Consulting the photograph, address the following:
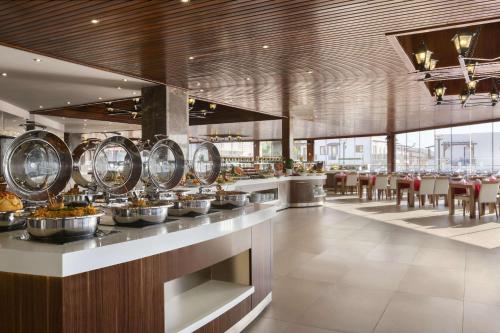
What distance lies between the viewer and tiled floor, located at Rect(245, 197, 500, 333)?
3.15 m

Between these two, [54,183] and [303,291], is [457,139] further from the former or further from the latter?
[54,183]

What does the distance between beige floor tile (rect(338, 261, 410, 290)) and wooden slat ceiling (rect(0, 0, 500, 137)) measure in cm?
295

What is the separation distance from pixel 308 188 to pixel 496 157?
886 cm

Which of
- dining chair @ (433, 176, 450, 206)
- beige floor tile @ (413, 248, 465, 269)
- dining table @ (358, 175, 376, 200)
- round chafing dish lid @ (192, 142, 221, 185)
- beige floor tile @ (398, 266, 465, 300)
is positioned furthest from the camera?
dining table @ (358, 175, 376, 200)

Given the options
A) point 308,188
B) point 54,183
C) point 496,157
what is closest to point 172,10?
point 54,183

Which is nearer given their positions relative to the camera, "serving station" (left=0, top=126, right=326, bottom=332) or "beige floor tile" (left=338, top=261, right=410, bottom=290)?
"serving station" (left=0, top=126, right=326, bottom=332)

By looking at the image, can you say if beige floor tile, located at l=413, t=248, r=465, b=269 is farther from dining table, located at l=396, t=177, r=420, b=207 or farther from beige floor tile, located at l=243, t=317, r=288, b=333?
dining table, located at l=396, t=177, r=420, b=207

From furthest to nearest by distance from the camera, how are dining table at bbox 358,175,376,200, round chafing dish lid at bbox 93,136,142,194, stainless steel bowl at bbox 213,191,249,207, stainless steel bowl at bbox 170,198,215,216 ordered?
dining table at bbox 358,175,376,200 < stainless steel bowl at bbox 213,191,249,207 < stainless steel bowl at bbox 170,198,215,216 < round chafing dish lid at bbox 93,136,142,194

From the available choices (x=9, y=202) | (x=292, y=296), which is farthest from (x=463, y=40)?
(x=9, y=202)

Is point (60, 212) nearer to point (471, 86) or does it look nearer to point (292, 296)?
point (292, 296)

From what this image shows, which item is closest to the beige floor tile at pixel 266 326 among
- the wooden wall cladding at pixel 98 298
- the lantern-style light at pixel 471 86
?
the wooden wall cladding at pixel 98 298

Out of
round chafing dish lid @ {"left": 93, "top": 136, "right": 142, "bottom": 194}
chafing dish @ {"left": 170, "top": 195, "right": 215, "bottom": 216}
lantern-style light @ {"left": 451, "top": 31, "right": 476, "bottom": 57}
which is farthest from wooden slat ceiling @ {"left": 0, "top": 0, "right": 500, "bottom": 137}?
chafing dish @ {"left": 170, "top": 195, "right": 215, "bottom": 216}

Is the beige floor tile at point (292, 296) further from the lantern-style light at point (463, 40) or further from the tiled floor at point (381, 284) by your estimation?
the lantern-style light at point (463, 40)

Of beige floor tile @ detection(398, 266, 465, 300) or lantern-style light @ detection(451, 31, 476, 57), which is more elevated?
lantern-style light @ detection(451, 31, 476, 57)
